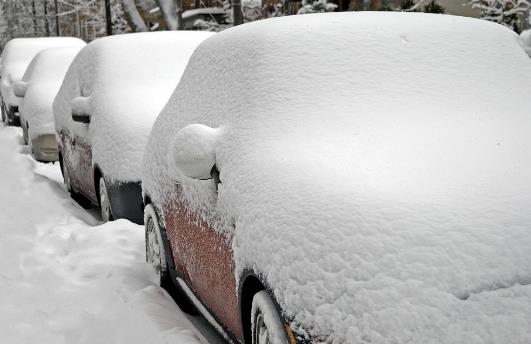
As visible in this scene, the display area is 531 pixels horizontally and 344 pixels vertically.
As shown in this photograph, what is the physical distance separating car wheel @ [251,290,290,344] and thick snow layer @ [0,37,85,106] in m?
12.3

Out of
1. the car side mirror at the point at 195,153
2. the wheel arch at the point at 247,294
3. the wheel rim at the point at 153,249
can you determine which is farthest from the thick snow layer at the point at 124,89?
the wheel arch at the point at 247,294

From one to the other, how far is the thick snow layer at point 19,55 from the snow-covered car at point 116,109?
7474 mm

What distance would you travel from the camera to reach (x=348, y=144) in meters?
2.87

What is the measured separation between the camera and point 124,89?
6211mm

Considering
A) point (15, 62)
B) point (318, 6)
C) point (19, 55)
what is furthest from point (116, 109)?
point (318, 6)

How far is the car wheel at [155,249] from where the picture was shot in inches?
168

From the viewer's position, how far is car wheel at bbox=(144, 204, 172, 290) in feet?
14.0

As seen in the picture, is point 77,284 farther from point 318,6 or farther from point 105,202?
point 318,6

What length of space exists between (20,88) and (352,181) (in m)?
8.67

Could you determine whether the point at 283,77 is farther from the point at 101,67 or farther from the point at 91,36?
the point at 91,36

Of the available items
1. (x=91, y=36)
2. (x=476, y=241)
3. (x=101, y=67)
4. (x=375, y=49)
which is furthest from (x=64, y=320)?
(x=91, y=36)

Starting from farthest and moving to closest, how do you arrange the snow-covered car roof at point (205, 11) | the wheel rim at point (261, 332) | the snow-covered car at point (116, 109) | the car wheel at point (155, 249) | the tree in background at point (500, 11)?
the snow-covered car roof at point (205, 11) < the tree in background at point (500, 11) < the snow-covered car at point (116, 109) < the car wheel at point (155, 249) < the wheel rim at point (261, 332)

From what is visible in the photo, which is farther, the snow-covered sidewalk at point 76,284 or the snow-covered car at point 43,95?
the snow-covered car at point 43,95

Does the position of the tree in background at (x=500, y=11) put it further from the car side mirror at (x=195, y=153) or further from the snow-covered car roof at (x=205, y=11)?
the snow-covered car roof at (x=205, y=11)
